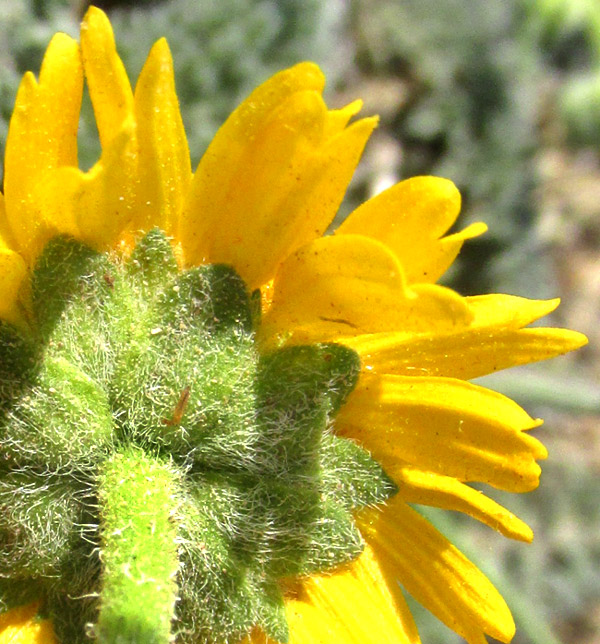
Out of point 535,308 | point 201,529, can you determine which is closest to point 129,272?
point 201,529

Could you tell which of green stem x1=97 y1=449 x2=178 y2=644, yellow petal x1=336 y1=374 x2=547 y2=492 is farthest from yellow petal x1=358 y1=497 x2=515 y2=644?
green stem x1=97 y1=449 x2=178 y2=644

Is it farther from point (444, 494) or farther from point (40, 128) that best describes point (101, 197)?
point (444, 494)

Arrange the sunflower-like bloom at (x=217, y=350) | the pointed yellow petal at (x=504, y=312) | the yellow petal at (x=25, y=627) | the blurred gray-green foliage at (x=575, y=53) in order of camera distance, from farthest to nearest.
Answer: the blurred gray-green foliage at (x=575, y=53) → the pointed yellow petal at (x=504, y=312) → the yellow petal at (x=25, y=627) → the sunflower-like bloom at (x=217, y=350)

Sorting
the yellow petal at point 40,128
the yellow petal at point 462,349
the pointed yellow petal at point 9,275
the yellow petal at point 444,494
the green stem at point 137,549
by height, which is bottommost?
the yellow petal at point 444,494

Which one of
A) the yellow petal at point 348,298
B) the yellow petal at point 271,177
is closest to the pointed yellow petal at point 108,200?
the yellow petal at point 271,177

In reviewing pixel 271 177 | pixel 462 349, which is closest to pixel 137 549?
pixel 271 177

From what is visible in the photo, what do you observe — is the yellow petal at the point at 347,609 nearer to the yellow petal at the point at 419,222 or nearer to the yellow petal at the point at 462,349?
the yellow petal at the point at 462,349

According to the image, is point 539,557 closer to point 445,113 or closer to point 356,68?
point 445,113

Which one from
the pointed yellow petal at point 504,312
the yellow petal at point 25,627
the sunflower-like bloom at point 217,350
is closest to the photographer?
the sunflower-like bloom at point 217,350
